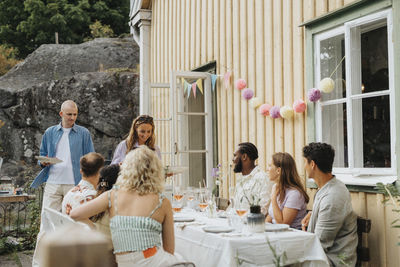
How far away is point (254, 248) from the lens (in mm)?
3219

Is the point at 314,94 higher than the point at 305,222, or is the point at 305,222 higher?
the point at 314,94

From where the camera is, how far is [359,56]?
434 cm

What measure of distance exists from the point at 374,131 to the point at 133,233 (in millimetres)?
2275

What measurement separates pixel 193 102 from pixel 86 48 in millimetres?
9317

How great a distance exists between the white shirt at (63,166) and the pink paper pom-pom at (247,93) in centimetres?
207

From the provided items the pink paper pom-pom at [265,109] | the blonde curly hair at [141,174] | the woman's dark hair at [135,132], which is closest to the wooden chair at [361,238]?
the blonde curly hair at [141,174]

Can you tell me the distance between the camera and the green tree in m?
20.1

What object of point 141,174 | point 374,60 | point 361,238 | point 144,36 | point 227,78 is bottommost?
point 361,238

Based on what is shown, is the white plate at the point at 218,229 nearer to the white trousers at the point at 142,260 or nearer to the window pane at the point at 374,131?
the white trousers at the point at 142,260

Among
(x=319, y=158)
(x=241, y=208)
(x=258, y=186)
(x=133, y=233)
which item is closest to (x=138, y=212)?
(x=133, y=233)

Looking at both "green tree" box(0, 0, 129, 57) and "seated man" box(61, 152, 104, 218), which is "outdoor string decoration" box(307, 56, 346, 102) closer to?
"seated man" box(61, 152, 104, 218)

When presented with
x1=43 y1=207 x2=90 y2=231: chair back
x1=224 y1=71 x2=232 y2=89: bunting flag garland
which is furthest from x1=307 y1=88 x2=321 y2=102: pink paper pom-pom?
x1=43 y1=207 x2=90 y2=231: chair back

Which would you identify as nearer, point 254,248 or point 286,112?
point 254,248

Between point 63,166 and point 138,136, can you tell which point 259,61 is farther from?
point 63,166
